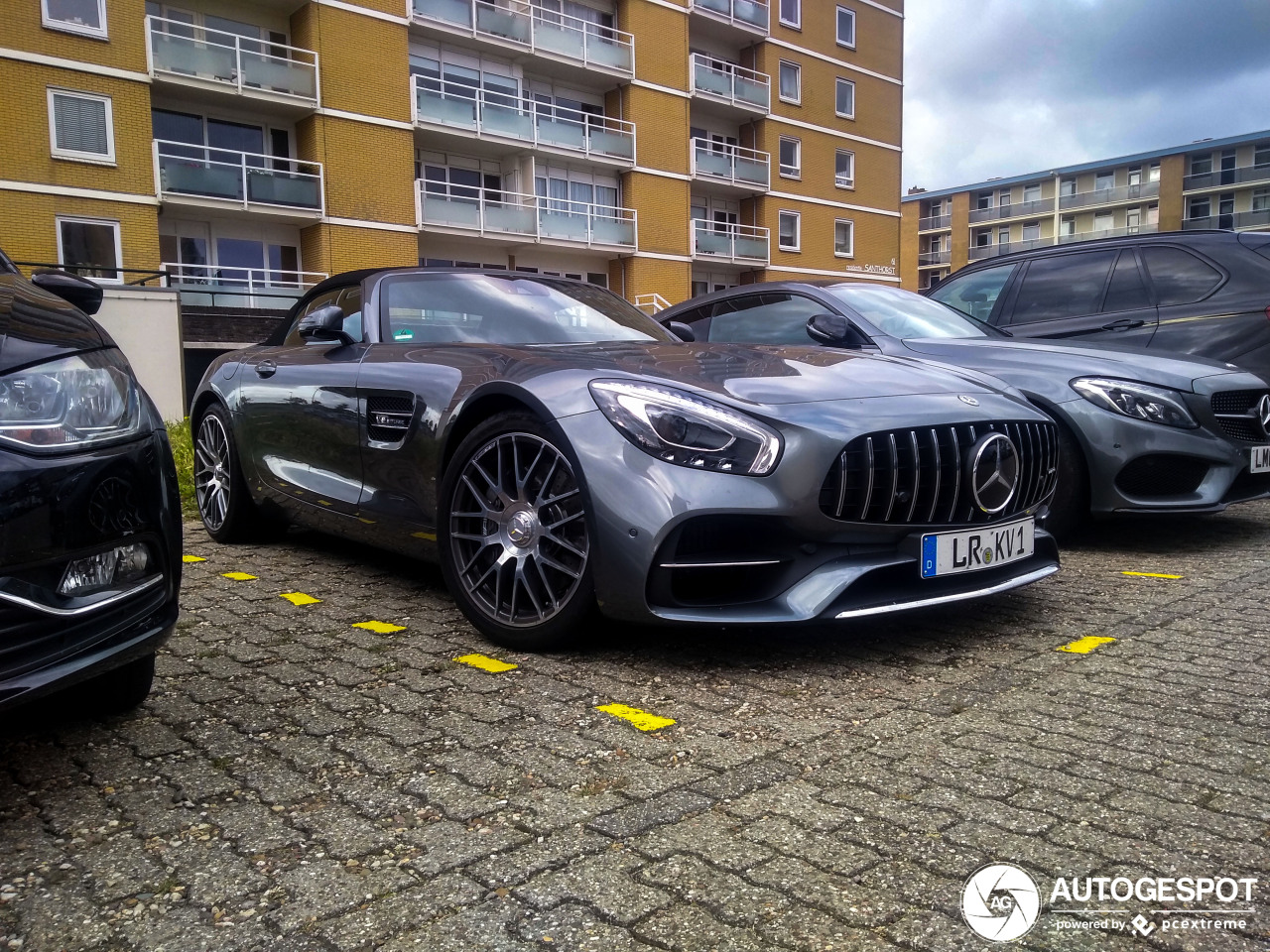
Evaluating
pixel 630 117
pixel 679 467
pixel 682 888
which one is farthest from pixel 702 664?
pixel 630 117

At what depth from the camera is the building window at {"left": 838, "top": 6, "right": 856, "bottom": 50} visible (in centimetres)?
A: 3742

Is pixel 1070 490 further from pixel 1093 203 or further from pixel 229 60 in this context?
pixel 1093 203

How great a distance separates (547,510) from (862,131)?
38796 millimetres

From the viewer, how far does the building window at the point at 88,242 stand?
2033cm

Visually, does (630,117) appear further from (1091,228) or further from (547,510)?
(1091,228)

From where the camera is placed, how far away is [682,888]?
1.72 m

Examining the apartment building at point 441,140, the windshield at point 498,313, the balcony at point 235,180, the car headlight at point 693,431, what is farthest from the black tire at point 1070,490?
the balcony at point 235,180

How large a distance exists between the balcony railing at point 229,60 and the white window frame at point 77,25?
856 millimetres

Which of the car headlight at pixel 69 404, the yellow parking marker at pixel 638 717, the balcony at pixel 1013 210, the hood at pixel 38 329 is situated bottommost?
the yellow parking marker at pixel 638 717

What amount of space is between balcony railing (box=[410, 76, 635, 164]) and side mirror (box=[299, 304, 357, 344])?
23.2 m

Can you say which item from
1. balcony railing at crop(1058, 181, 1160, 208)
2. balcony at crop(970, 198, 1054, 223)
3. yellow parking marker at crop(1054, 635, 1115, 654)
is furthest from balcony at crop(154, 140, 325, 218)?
balcony at crop(970, 198, 1054, 223)

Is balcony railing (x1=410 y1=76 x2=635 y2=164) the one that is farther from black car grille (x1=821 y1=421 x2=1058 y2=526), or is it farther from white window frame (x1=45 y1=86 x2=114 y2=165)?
black car grille (x1=821 y1=421 x2=1058 y2=526)

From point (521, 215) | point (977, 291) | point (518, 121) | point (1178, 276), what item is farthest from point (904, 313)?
point (518, 121)

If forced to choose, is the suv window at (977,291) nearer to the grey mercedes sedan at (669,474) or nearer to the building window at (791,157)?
the grey mercedes sedan at (669,474)
